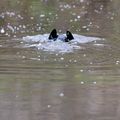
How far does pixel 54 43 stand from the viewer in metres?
10.7

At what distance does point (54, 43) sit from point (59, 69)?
2030 mm

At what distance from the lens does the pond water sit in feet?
22.2

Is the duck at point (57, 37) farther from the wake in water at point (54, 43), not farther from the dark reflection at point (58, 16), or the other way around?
the dark reflection at point (58, 16)

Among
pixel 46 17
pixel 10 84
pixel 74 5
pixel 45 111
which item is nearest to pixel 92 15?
pixel 46 17

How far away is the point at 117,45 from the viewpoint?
10711 mm

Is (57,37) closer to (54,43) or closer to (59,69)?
(54,43)

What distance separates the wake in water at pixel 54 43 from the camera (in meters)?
10.4

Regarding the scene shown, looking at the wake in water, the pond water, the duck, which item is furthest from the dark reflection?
the duck

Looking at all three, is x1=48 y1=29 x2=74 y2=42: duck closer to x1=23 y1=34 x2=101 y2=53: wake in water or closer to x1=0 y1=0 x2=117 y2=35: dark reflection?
x1=23 y1=34 x2=101 y2=53: wake in water

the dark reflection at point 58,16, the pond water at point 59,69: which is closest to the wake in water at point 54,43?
the pond water at point 59,69

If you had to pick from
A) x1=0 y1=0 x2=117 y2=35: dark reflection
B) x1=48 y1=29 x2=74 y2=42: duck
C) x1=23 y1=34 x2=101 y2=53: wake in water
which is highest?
x1=48 y1=29 x2=74 y2=42: duck

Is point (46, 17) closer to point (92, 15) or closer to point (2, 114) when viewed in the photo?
point (92, 15)

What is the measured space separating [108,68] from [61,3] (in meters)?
10.6

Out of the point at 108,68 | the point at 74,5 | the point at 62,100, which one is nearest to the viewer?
the point at 62,100
